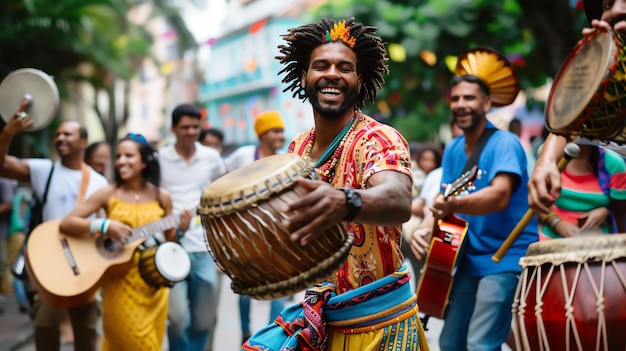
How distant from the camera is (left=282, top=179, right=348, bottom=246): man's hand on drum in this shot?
2.51 metres

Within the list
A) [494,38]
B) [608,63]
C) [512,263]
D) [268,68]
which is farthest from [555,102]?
[268,68]

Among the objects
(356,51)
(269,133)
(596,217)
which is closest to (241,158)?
(269,133)

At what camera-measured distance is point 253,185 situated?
268cm

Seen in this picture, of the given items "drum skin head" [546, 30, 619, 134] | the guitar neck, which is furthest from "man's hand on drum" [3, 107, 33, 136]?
"drum skin head" [546, 30, 619, 134]

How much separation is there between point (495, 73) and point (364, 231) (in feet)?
9.32

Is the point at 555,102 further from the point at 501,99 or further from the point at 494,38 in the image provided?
the point at 494,38

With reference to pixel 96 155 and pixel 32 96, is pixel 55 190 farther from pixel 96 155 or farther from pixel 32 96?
pixel 96 155

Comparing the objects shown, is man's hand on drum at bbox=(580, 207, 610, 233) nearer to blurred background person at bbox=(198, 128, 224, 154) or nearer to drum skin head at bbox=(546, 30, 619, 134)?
drum skin head at bbox=(546, 30, 619, 134)

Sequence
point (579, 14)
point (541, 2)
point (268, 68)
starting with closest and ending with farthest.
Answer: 1. point (541, 2)
2. point (579, 14)
3. point (268, 68)

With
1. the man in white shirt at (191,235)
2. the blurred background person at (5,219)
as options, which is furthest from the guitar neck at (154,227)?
the blurred background person at (5,219)

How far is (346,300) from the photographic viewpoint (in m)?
3.27

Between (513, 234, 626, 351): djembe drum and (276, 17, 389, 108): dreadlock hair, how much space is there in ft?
3.45

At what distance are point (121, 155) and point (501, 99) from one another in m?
3.01

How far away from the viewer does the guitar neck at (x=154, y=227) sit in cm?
616
